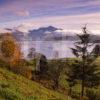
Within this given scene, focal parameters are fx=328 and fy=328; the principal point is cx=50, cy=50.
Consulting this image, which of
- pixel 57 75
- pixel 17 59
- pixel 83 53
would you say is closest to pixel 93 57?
pixel 83 53

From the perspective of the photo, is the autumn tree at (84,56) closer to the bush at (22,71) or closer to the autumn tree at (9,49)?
the bush at (22,71)

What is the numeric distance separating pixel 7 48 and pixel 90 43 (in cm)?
3730

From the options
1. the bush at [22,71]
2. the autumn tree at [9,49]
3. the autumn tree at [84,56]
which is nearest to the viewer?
the autumn tree at [84,56]

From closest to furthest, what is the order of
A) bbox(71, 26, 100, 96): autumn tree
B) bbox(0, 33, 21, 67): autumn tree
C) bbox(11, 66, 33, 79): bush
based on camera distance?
bbox(71, 26, 100, 96): autumn tree < bbox(11, 66, 33, 79): bush < bbox(0, 33, 21, 67): autumn tree

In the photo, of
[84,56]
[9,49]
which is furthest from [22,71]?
[84,56]

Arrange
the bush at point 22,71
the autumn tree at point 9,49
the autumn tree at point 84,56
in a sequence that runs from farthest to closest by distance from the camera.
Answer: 1. the autumn tree at point 9,49
2. the bush at point 22,71
3. the autumn tree at point 84,56

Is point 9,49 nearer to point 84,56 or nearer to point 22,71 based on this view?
point 22,71

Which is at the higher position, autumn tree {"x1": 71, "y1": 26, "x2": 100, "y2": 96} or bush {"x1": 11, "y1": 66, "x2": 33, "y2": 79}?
autumn tree {"x1": 71, "y1": 26, "x2": 100, "y2": 96}

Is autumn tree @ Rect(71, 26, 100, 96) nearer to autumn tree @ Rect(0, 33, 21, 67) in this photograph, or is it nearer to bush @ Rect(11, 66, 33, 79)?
bush @ Rect(11, 66, 33, 79)

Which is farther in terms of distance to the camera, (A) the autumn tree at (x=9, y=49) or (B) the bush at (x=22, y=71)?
(A) the autumn tree at (x=9, y=49)

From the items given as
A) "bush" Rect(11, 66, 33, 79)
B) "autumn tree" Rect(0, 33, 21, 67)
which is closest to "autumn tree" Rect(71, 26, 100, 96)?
"bush" Rect(11, 66, 33, 79)

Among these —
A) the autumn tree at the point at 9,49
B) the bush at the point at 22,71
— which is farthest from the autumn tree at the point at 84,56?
the autumn tree at the point at 9,49

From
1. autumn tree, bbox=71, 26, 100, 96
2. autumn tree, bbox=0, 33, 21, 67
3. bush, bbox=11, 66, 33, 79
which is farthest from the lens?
autumn tree, bbox=0, 33, 21, 67

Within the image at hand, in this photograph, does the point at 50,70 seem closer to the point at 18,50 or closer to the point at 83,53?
the point at 18,50
